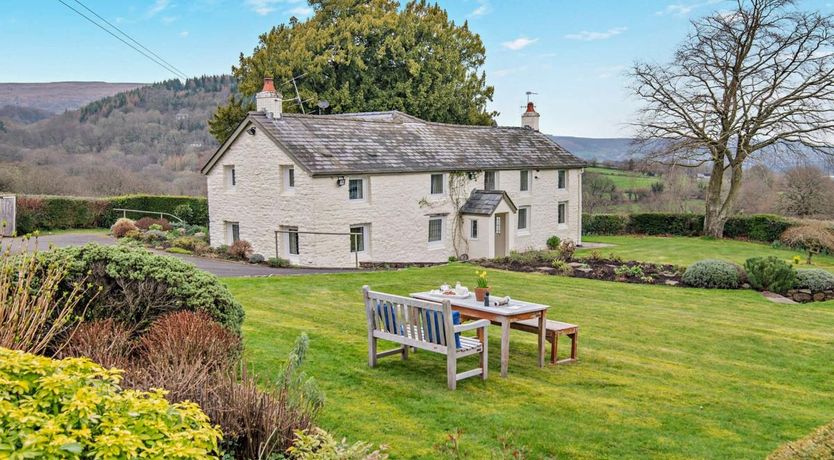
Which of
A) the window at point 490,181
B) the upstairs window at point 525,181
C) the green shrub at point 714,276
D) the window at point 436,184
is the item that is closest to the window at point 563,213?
the upstairs window at point 525,181

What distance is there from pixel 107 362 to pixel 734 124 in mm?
44392

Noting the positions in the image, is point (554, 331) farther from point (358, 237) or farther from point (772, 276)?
point (358, 237)

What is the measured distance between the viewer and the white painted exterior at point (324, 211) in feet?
91.6

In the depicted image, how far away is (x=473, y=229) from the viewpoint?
3353cm

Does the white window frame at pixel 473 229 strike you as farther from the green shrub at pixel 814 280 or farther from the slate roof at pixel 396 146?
the green shrub at pixel 814 280

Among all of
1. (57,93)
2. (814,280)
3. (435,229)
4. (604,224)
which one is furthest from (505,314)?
(57,93)

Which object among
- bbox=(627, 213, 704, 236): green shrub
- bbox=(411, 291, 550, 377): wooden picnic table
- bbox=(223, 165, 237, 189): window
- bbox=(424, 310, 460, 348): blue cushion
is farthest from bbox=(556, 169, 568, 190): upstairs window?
bbox=(424, 310, 460, 348): blue cushion

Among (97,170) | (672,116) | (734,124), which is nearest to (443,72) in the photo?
(672,116)

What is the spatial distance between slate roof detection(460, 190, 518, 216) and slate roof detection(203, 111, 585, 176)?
1.38 m

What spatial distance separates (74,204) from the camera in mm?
41094

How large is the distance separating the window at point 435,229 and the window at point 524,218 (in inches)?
245

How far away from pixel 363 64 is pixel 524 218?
1726 centimetres

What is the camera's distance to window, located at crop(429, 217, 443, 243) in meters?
32.6

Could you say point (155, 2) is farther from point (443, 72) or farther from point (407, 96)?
point (443, 72)
